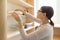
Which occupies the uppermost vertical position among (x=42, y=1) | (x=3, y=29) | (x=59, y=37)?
(x=42, y=1)

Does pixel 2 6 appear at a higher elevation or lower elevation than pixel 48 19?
higher

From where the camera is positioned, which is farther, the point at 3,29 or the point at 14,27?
the point at 14,27

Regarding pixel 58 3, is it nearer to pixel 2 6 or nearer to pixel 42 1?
pixel 42 1

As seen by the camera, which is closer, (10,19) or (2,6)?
(2,6)

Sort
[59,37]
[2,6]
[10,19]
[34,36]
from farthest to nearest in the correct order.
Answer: [59,37], [10,19], [34,36], [2,6]

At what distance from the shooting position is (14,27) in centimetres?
157

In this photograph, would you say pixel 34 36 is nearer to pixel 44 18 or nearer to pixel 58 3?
Result: pixel 44 18

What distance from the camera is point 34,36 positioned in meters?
1.29

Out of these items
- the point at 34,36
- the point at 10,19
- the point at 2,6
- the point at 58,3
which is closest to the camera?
the point at 2,6

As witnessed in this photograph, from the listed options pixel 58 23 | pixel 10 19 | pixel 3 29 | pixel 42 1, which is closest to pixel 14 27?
pixel 10 19

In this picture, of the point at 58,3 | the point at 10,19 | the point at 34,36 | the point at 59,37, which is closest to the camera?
the point at 34,36

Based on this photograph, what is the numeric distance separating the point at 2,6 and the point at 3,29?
0.53 ft

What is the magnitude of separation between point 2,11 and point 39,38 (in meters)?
0.63

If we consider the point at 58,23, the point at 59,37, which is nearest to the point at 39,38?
the point at 59,37
